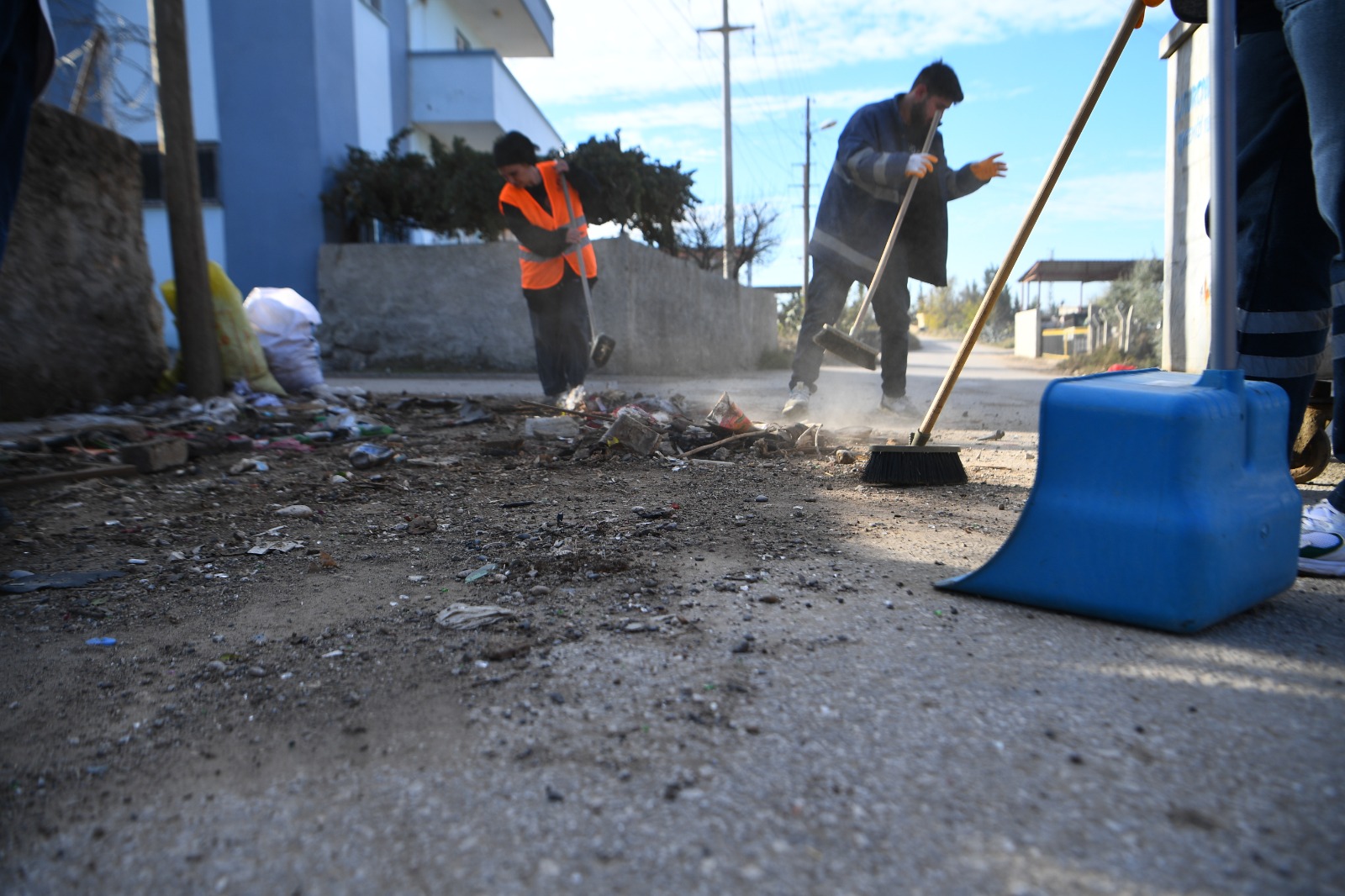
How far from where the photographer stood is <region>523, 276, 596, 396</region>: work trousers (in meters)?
5.23

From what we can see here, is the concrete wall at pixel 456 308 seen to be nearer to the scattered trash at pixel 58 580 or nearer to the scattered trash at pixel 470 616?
the scattered trash at pixel 58 580

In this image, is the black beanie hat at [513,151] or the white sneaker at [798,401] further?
the black beanie hat at [513,151]

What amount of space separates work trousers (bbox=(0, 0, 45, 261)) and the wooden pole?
9.44 feet

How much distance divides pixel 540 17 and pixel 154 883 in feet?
57.5

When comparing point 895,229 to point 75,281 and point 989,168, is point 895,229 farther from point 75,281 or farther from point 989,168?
point 75,281

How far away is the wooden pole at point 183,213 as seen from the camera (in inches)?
197

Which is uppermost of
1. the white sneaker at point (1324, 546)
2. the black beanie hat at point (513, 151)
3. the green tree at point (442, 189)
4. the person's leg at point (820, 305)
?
the green tree at point (442, 189)

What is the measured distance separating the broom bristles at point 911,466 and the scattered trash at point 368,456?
1.93m

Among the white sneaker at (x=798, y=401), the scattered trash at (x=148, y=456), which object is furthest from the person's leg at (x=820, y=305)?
the scattered trash at (x=148, y=456)

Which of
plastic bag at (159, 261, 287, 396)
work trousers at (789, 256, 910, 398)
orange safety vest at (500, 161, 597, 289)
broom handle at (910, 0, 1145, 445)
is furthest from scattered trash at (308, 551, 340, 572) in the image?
plastic bag at (159, 261, 287, 396)

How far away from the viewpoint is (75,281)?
14.7ft

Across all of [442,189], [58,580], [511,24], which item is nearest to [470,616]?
[58,580]

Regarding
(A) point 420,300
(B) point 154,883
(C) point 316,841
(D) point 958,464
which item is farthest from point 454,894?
(A) point 420,300

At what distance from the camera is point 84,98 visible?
6.19m
